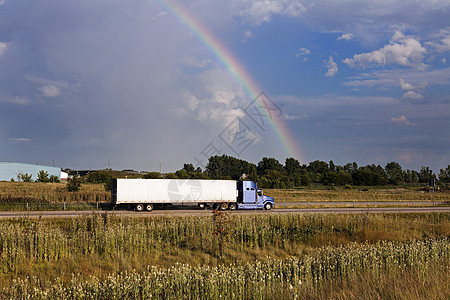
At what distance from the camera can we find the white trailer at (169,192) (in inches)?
1404

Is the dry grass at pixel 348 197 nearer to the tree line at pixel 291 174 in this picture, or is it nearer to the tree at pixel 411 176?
the tree line at pixel 291 174

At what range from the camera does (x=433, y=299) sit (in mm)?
7297

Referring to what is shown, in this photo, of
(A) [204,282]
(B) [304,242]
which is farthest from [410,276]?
(B) [304,242]

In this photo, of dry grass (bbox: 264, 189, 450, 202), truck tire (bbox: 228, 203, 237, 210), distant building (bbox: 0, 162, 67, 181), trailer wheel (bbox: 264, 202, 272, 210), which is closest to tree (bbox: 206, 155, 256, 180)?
distant building (bbox: 0, 162, 67, 181)

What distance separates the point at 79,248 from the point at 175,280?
844 cm

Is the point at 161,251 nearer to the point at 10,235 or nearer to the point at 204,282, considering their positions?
the point at 10,235

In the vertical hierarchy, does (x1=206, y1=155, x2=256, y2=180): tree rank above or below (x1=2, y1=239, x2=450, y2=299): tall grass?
above

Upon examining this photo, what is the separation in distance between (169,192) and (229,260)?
2232 cm

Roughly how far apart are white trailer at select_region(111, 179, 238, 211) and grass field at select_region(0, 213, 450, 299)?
10.8m

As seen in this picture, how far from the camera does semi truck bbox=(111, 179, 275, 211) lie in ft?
117

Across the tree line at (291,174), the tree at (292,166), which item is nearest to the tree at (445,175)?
the tree line at (291,174)

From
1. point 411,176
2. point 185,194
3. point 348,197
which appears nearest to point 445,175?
point 411,176

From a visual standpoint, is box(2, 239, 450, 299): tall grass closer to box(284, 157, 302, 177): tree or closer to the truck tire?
the truck tire

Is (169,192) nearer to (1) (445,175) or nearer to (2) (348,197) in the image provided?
(2) (348,197)
